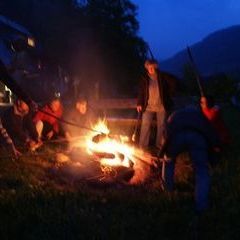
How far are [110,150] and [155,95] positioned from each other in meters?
1.83

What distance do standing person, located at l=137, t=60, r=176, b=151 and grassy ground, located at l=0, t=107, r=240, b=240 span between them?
2381 mm

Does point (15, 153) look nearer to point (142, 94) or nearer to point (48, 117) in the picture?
point (48, 117)

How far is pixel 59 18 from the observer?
103ft

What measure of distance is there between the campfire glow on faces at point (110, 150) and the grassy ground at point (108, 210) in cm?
105

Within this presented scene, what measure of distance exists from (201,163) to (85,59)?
2498 centimetres

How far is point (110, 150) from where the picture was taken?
991 centimetres

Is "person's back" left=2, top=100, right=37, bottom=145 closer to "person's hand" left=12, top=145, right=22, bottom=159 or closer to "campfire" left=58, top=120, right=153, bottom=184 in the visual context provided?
"person's hand" left=12, top=145, right=22, bottom=159

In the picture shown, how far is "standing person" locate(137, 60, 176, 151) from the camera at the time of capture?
35.8 ft

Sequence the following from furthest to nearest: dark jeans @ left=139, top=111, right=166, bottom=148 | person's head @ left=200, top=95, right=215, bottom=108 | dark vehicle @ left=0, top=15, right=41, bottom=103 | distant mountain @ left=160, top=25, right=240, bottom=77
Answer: distant mountain @ left=160, top=25, right=240, bottom=77 < dark vehicle @ left=0, top=15, right=41, bottom=103 < dark jeans @ left=139, top=111, right=166, bottom=148 < person's head @ left=200, top=95, right=215, bottom=108

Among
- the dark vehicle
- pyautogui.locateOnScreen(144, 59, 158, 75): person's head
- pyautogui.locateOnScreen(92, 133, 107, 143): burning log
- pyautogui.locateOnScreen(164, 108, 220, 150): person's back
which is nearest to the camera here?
pyautogui.locateOnScreen(164, 108, 220, 150): person's back

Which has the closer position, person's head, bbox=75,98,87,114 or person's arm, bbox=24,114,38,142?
person's arm, bbox=24,114,38,142

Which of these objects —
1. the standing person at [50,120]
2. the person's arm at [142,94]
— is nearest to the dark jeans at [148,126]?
the person's arm at [142,94]

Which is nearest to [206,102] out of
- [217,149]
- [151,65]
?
[217,149]

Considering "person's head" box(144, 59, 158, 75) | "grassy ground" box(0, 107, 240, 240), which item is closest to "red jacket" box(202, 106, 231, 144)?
"grassy ground" box(0, 107, 240, 240)
